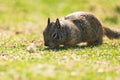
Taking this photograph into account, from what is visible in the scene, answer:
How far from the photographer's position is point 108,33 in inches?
933

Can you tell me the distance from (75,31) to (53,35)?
1.50 meters

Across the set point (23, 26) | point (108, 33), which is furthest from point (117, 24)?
point (108, 33)

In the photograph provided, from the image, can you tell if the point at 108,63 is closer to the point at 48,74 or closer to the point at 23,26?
the point at 48,74

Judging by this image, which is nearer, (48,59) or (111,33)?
(48,59)

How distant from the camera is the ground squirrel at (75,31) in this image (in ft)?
66.0

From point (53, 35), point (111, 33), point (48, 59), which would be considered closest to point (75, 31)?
point (53, 35)

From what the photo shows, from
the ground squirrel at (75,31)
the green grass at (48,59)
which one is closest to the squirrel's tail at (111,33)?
the ground squirrel at (75,31)

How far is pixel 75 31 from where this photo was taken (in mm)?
21203

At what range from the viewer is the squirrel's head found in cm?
1995

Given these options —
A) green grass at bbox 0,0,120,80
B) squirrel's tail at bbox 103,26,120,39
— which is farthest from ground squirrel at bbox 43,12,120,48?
green grass at bbox 0,0,120,80

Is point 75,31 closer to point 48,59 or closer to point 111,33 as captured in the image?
point 111,33

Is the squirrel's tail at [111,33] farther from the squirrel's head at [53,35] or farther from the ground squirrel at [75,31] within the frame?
the squirrel's head at [53,35]

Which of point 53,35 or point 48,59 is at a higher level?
point 53,35

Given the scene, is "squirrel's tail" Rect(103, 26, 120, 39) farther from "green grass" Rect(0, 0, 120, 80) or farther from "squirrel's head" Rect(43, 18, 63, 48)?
"squirrel's head" Rect(43, 18, 63, 48)
